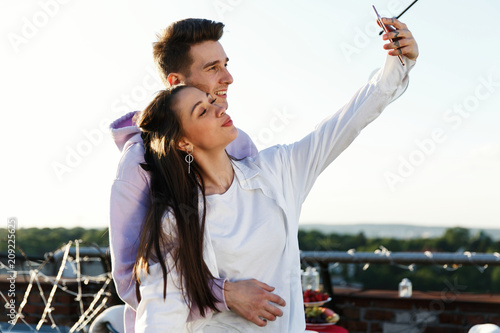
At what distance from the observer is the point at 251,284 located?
5.73ft

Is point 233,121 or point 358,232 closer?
point 233,121

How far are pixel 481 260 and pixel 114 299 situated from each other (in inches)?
98.7

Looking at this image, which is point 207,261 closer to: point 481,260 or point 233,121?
point 233,121

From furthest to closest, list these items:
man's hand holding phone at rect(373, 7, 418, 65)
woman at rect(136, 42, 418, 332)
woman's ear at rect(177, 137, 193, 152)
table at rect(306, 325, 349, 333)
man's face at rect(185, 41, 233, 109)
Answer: table at rect(306, 325, 349, 333) < man's face at rect(185, 41, 233, 109) < woman's ear at rect(177, 137, 193, 152) < man's hand holding phone at rect(373, 7, 418, 65) < woman at rect(136, 42, 418, 332)

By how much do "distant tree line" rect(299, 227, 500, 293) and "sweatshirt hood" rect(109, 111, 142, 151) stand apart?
10.9 metres

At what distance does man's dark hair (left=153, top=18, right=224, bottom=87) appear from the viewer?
7.84 feet

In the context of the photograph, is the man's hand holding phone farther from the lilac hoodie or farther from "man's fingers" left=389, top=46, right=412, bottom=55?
the lilac hoodie

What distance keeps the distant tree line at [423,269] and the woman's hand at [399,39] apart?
11.2m

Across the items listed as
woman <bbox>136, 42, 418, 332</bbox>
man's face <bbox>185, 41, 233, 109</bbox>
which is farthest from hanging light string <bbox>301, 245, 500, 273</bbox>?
woman <bbox>136, 42, 418, 332</bbox>

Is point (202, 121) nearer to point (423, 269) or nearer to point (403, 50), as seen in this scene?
point (403, 50)

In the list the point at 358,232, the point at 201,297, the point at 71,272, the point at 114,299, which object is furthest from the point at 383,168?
the point at 358,232

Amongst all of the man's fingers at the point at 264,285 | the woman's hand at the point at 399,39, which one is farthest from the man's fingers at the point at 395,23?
the man's fingers at the point at 264,285

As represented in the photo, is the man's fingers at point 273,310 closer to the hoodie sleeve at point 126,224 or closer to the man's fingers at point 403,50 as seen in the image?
the hoodie sleeve at point 126,224

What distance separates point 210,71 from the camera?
2.35 m
